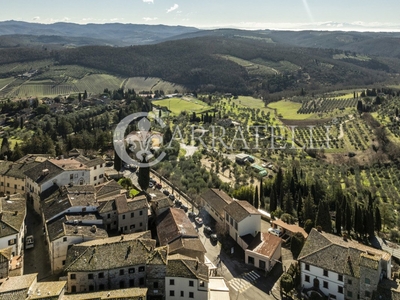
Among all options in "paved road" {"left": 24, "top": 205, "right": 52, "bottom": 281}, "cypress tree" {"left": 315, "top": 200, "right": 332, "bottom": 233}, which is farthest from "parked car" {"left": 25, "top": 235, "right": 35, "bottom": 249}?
"cypress tree" {"left": 315, "top": 200, "right": 332, "bottom": 233}

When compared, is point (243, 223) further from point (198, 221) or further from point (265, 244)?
point (198, 221)

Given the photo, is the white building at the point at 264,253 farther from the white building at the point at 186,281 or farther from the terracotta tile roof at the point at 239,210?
the white building at the point at 186,281

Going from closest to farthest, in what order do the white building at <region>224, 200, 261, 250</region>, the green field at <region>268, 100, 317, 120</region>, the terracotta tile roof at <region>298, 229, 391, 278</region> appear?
the terracotta tile roof at <region>298, 229, 391, 278</region> < the white building at <region>224, 200, 261, 250</region> < the green field at <region>268, 100, 317, 120</region>

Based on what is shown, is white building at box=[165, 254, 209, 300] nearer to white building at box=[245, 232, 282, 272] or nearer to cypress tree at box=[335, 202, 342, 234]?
white building at box=[245, 232, 282, 272]

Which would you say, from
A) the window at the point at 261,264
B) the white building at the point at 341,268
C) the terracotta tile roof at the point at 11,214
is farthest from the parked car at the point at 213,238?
the terracotta tile roof at the point at 11,214

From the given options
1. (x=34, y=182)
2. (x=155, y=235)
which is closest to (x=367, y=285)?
(x=155, y=235)

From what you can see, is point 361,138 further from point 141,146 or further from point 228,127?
point 141,146
